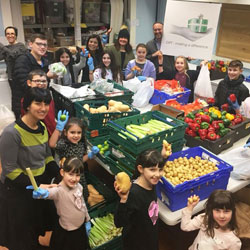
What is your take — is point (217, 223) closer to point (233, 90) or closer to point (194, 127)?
point (194, 127)

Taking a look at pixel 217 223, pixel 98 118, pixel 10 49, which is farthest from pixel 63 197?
pixel 10 49

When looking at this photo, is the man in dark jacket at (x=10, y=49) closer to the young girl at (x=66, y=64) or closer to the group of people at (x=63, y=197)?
the young girl at (x=66, y=64)

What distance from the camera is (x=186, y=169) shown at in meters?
1.94

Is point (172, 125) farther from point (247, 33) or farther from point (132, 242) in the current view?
point (247, 33)

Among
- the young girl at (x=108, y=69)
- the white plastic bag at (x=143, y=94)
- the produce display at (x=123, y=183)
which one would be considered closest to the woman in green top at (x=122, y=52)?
the young girl at (x=108, y=69)

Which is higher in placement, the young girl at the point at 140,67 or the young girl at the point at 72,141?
the young girl at the point at 140,67

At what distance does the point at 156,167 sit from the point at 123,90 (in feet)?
4.84

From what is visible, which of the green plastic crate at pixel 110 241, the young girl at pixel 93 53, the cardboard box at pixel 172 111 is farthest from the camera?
the young girl at pixel 93 53

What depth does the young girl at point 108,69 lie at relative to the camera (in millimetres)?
3424

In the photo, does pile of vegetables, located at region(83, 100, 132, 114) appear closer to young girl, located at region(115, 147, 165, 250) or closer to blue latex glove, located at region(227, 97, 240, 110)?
young girl, located at region(115, 147, 165, 250)

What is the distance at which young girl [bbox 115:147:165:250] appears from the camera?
1574 millimetres

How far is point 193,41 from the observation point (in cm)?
339

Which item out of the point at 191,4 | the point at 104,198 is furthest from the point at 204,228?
the point at 191,4

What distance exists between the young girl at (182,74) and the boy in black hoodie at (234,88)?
0.63 m
